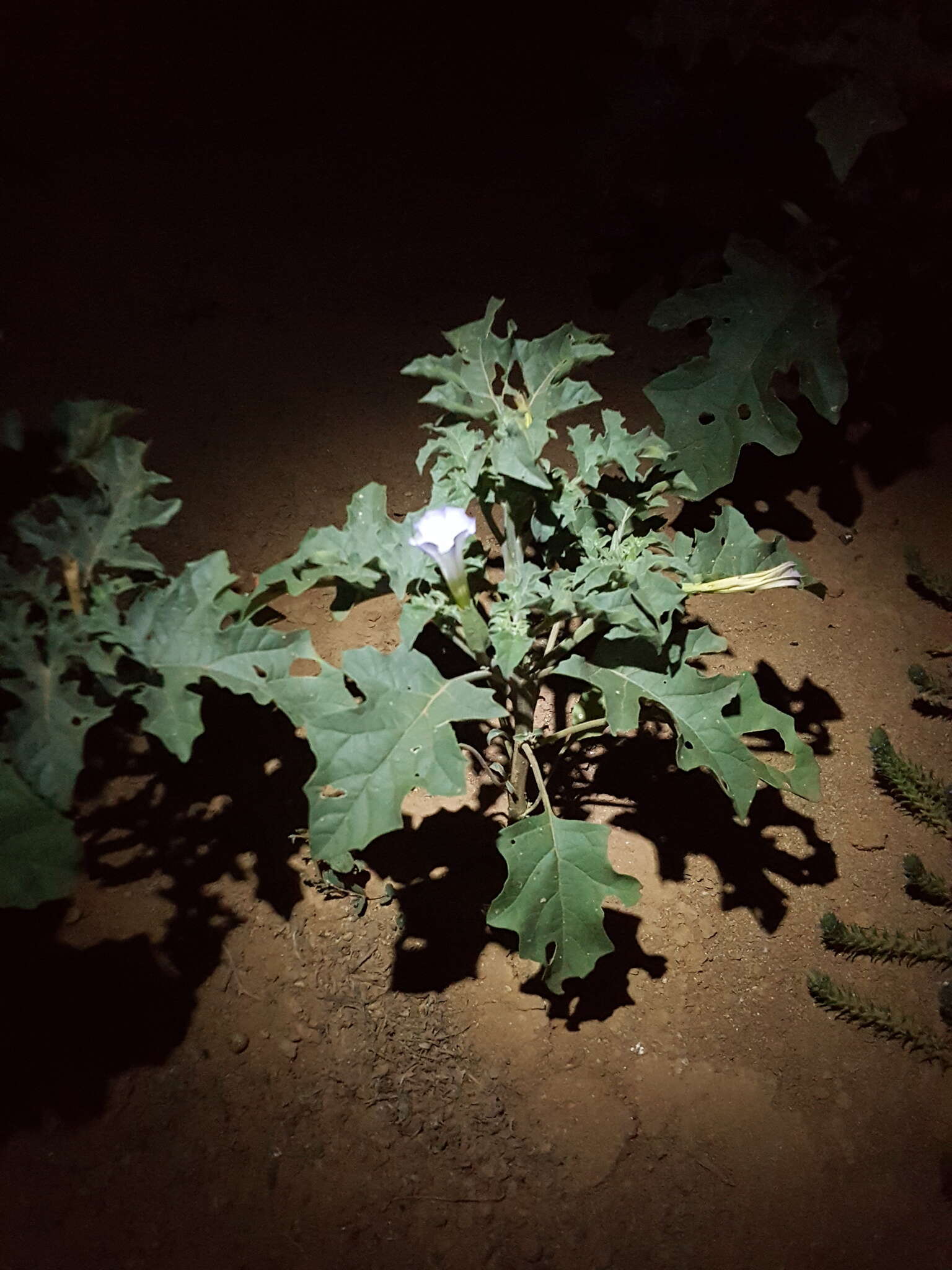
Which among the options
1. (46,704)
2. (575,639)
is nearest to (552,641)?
(575,639)

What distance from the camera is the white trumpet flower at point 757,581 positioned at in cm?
168

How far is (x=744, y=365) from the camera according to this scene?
7.10 ft

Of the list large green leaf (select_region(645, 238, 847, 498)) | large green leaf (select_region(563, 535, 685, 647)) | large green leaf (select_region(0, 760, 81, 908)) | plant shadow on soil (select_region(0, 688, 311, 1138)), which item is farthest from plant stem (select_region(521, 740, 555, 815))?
large green leaf (select_region(0, 760, 81, 908))

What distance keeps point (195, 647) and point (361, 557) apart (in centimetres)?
33

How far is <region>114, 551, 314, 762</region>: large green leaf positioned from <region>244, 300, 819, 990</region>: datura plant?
0.06 metres

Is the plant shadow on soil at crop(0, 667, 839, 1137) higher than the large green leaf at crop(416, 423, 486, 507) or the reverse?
the reverse

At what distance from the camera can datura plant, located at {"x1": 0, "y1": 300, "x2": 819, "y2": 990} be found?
148cm

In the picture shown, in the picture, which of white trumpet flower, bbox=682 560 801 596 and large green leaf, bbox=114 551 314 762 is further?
white trumpet flower, bbox=682 560 801 596

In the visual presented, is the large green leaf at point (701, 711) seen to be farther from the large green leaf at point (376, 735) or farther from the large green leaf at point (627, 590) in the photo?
the large green leaf at point (376, 735)

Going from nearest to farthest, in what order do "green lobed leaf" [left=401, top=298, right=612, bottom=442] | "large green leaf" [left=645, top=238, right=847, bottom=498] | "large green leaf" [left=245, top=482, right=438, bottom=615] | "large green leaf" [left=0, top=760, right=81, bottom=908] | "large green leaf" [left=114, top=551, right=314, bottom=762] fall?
"large green leaf" [left=0, top=760, right=81, bottom=908] → "large green leaf" [left=114, top=551, right=314, bottom=762] → "large green leaf" [left=245, top=482, right=438, bottom=615] → "green lobed leaf" [left=401, top=298, right=612, bottom=442] → "large green leaf" [left=645, top=238, right=847, bottom=498]

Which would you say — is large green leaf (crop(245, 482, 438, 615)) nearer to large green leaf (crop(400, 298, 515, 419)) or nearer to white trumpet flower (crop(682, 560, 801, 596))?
large green leaf (crop(400, 298, 515, 419))

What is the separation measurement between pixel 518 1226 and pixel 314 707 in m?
1.06

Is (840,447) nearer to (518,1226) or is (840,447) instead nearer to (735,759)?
(735,759)

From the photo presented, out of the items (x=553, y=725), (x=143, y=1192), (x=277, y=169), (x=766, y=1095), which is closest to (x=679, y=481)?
(x=553, y=725)
